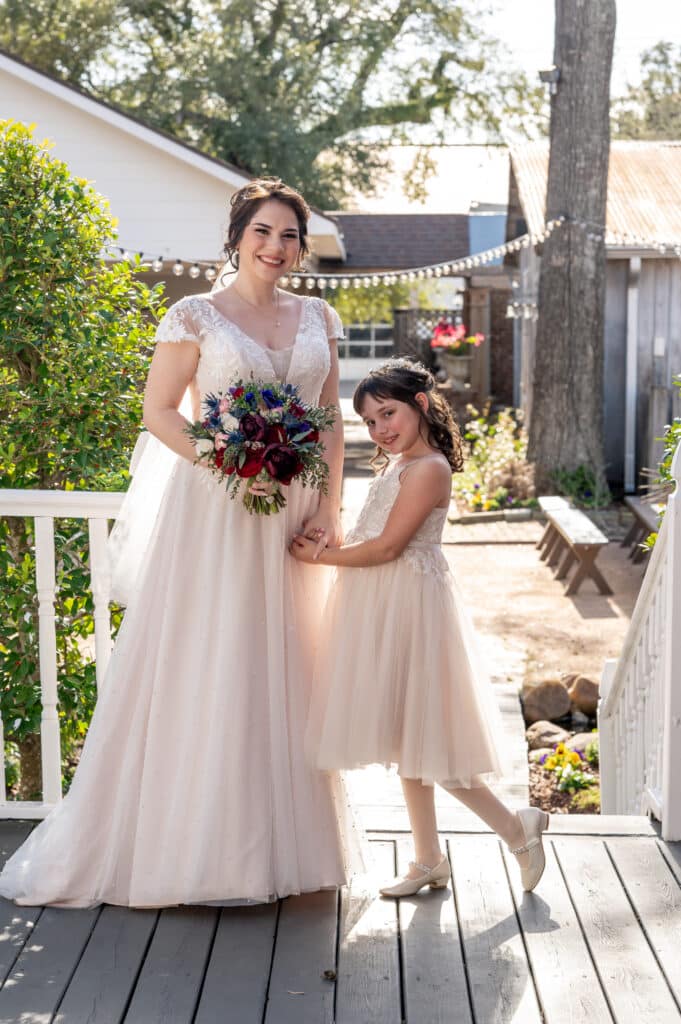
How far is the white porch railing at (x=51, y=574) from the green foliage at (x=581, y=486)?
9569mm

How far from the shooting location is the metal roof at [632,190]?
13125mm

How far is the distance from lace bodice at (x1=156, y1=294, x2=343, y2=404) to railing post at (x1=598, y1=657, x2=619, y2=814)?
2.41 meters

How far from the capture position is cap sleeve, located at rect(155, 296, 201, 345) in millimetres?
3178

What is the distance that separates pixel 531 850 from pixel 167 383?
59.2 inches

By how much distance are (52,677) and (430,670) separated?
3.82ft

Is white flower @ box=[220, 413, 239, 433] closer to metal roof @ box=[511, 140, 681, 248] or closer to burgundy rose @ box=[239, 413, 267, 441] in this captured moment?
burgundy rose @ box=[239, 413, 267, 441]

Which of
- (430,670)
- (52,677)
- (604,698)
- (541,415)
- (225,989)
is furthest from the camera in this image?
(541,415)

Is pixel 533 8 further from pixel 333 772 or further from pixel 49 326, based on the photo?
pixel 333 772

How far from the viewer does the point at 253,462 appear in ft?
9.58

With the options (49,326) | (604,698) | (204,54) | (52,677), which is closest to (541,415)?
(604,698)

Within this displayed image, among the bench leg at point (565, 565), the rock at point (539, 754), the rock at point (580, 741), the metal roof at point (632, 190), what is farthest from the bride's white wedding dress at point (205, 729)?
the metal roof at point (632, 190)

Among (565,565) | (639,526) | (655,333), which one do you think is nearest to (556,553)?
(565,565)

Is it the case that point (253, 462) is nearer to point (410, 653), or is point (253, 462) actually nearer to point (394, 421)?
point (394, 421)

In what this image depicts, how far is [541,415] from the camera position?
1319cm
